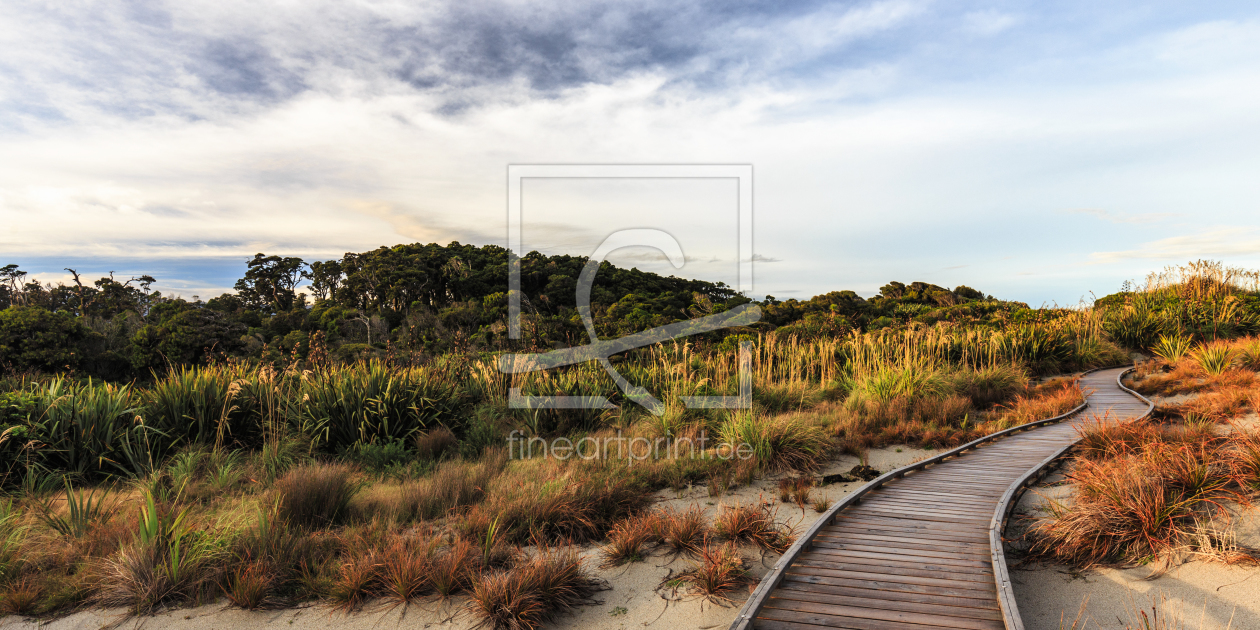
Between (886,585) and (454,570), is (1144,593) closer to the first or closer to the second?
(886,585)

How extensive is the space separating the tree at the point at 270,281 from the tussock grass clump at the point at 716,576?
43582 millimetres

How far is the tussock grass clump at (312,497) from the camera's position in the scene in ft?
17.8

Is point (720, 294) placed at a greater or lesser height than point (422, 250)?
lesser

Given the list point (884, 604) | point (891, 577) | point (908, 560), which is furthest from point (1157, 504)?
point (884, 604)

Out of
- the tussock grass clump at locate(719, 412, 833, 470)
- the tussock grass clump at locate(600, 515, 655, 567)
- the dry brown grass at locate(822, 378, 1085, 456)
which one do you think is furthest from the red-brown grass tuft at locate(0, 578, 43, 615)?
the dry brown grass at locate(822, 378, 1085, 456)

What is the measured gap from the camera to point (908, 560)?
4531mm

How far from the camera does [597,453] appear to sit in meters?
7.84

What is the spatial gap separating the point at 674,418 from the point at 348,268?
36.0 metres

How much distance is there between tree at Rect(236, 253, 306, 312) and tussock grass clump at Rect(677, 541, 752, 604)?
143 feet

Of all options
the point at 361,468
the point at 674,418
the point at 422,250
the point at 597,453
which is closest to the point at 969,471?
the point at 674,418

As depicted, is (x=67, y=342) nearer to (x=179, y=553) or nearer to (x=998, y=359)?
(x=179, y=553)

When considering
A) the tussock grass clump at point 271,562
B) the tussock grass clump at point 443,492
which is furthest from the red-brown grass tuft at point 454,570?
the tussock grass clump at point 443,492

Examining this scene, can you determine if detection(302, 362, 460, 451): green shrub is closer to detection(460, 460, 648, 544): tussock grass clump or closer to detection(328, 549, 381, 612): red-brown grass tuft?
detection(460, 460, 648, 544): tussock grass clump

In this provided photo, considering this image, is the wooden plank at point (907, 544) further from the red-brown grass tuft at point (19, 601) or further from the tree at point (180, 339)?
the tree at point (180, 339)
